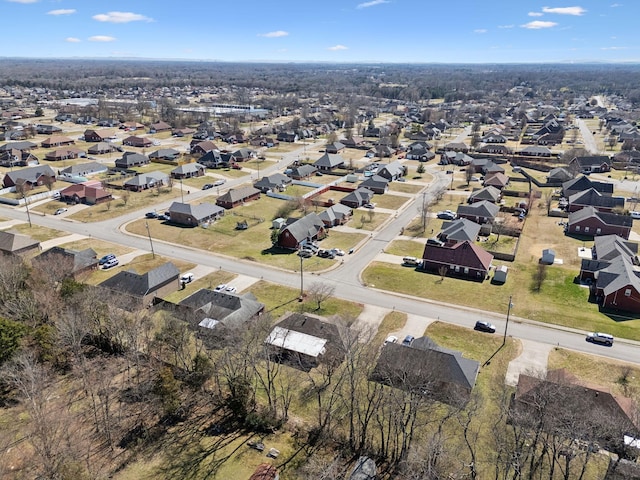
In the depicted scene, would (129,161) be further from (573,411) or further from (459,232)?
(573,411)

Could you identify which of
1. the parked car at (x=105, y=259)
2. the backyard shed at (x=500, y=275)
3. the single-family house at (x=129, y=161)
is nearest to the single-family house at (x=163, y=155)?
the single-family house at (x=129, y=161)

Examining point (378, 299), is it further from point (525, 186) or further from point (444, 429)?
point (525, 186)

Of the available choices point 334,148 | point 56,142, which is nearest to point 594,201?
point 334,148

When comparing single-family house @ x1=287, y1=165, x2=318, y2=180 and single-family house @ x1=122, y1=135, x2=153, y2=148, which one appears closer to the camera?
single-family house @ x1=287, y1=165, x2=318, y2=180

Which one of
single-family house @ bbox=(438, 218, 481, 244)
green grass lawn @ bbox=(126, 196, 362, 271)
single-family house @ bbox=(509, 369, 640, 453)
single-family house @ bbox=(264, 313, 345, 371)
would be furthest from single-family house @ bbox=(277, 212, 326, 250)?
single-family house @ bbox=(509, 369, 640, 453)

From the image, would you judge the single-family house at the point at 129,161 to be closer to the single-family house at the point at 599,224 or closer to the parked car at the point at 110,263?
the parked car at the point at 110,263

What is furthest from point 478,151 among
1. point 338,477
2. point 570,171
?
point 338,477

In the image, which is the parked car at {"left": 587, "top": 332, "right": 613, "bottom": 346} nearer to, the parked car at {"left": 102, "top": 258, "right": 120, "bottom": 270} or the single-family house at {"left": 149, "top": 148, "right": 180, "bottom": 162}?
the parked car at {"left": 102, "top": 258, "right": 120, "bottom": 270}
